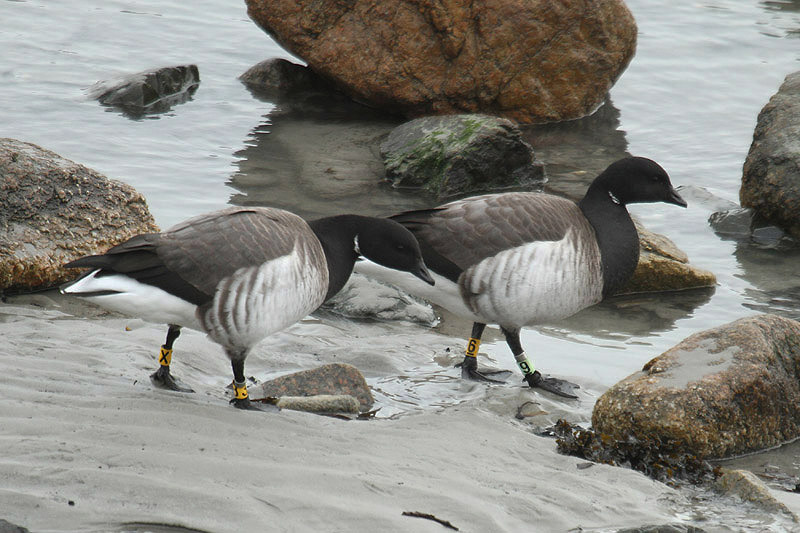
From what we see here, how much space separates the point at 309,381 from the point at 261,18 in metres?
9.16

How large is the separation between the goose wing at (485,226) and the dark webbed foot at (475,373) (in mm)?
804

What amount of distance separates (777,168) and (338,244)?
6828mm

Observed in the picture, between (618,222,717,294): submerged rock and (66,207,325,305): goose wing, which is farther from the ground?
(66,207,325,305): goose wing

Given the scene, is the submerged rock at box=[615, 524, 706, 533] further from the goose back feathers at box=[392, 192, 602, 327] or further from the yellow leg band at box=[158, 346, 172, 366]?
the yellow leg band at box=[158, 346, 172, 366]

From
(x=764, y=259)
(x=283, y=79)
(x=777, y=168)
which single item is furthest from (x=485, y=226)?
(x=283, y=79)

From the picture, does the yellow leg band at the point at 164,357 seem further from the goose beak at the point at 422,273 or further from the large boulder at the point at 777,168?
the large boulder at the point at 777,168

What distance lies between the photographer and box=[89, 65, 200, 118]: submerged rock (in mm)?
14398

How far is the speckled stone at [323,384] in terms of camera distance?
6.91 m

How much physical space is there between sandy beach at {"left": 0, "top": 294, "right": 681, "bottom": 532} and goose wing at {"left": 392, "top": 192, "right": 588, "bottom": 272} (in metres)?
1.15

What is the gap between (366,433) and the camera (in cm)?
580

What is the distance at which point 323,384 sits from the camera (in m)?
6.95

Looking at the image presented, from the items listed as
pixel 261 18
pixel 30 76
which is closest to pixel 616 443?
pixel 261 18

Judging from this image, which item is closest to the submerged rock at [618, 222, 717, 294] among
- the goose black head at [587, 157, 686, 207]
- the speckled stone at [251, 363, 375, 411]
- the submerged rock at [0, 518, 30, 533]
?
the goose black head at [587, 157, 686, 207]

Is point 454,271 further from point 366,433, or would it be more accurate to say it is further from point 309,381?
point 366,433
